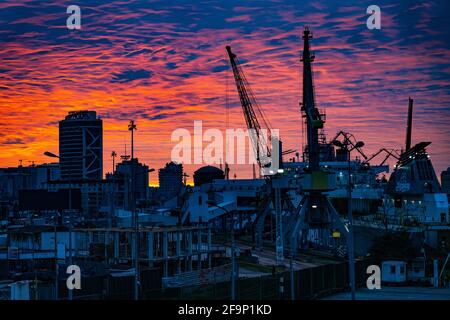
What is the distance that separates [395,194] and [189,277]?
70587mm

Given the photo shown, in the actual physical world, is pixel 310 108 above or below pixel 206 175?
above

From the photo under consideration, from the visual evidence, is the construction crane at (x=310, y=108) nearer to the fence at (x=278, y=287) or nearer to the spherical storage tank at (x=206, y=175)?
the fence at (x=278, y=287)

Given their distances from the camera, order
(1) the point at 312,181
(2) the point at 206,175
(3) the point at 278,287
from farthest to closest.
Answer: (2) the point at 206,175 < (1) the point at 312,181 < (3) the point at 278,287

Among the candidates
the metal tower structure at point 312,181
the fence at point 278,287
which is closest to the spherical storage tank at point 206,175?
the metal tower structure at point 312,181

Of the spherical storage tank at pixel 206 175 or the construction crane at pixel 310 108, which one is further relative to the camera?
the spherical storage tank at pixel 206 175

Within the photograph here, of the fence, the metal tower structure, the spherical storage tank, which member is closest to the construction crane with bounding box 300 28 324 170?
the metal tower structure

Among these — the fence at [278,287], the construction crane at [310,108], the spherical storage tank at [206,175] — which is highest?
the construction crane at [310,108]

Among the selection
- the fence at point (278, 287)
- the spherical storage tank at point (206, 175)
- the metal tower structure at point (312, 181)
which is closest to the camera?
the fence at point (278, 287)

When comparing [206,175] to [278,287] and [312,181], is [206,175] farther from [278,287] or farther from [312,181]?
[278,287]

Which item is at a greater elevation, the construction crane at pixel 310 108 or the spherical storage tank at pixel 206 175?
the construction crane at pixel 310 108

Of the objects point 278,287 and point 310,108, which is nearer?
point 278,287

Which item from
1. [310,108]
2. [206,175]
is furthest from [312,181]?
[206,175]

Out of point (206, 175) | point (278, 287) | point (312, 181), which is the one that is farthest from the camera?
point (206, 175)

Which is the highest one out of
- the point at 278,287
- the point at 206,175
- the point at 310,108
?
the point at 310,108
